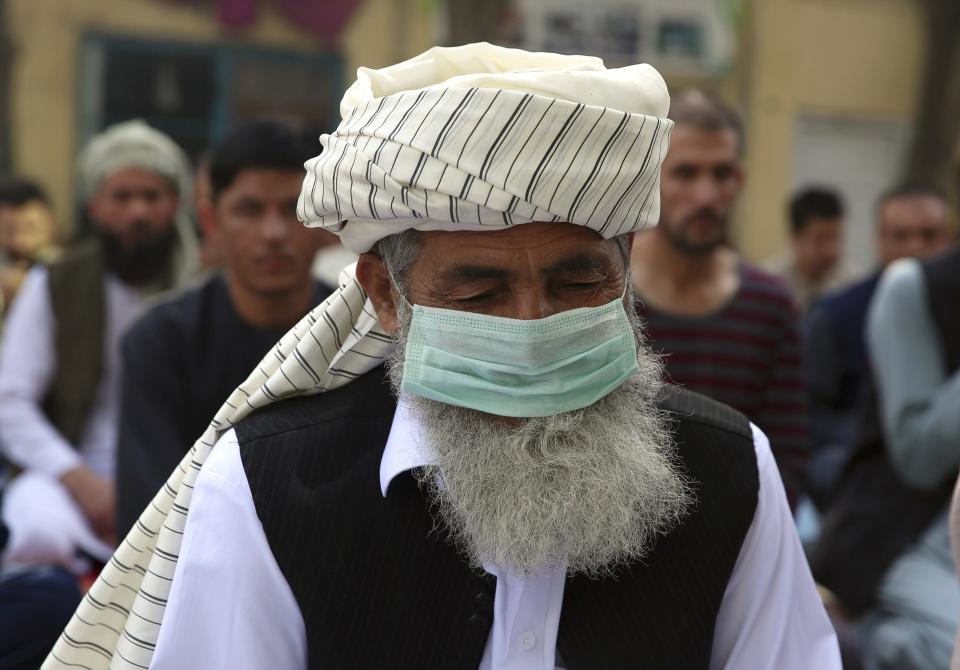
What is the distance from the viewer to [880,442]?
4.17m

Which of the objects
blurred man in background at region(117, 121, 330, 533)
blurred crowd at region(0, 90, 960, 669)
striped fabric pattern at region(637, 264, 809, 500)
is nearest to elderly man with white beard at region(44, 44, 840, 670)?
blurred crowd at region(0, 90, 960, 669)

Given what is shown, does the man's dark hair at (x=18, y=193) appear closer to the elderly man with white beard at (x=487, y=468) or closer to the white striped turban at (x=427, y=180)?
the white striped turban at (x=427, y=180)

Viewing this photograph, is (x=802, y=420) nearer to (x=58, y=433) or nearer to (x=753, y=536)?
(x=753, y=536)

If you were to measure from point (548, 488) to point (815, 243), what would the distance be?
615cm

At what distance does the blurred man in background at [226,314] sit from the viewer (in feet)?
11.4

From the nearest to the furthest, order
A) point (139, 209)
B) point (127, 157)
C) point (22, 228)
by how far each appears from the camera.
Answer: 1. point (139, 209)
2. point (127, 157)
3. point (22, 228)

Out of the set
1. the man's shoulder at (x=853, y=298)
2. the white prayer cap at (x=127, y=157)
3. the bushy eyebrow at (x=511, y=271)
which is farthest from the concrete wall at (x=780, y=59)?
the bushy eyebrow at (x=511, y=271)

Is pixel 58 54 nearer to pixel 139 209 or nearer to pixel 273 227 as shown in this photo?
pixel 139 209

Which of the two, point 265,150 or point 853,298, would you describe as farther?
point 853,298

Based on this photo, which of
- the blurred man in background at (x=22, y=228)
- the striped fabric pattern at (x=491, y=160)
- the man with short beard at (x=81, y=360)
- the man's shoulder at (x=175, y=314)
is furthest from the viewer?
the blurred man in background at (x=22, y=228)

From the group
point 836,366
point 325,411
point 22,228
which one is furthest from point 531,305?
point 22,228

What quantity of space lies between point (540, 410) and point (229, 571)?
0.58 meters

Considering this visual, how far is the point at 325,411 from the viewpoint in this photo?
2164 millimetres

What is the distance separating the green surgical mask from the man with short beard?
8.51 ft
